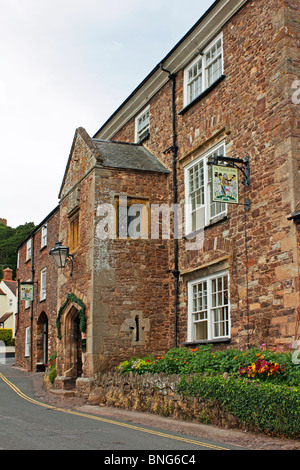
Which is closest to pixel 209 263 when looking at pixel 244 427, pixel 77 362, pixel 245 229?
pixel 245 229

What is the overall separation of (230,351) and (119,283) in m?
5.06

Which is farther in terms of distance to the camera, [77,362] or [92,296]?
[77,362]

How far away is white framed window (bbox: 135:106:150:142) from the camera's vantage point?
745 inches

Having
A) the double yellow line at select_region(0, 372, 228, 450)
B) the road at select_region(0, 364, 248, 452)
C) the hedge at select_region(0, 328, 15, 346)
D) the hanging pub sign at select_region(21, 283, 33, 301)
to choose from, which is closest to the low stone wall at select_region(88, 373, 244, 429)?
the road at select_region(0, 364, 248, 452)

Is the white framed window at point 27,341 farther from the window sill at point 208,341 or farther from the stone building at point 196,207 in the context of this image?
the window sill at point 208,341

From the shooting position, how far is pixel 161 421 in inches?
435

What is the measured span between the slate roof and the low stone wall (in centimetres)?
631

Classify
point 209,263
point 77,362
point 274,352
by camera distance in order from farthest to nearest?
1. point 77,362
2. point 209,263
3. point 274,352

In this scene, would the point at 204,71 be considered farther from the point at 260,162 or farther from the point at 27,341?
the point at 27,341

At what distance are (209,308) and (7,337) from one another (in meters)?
39.0

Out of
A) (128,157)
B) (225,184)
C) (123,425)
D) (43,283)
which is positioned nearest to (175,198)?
(128,157)

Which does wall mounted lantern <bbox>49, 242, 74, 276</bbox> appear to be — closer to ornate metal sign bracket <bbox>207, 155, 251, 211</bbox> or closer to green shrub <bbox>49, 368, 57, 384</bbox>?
green shrub <bbox>49, 368, 57, 384</bbox>

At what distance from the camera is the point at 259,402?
29.2ft
